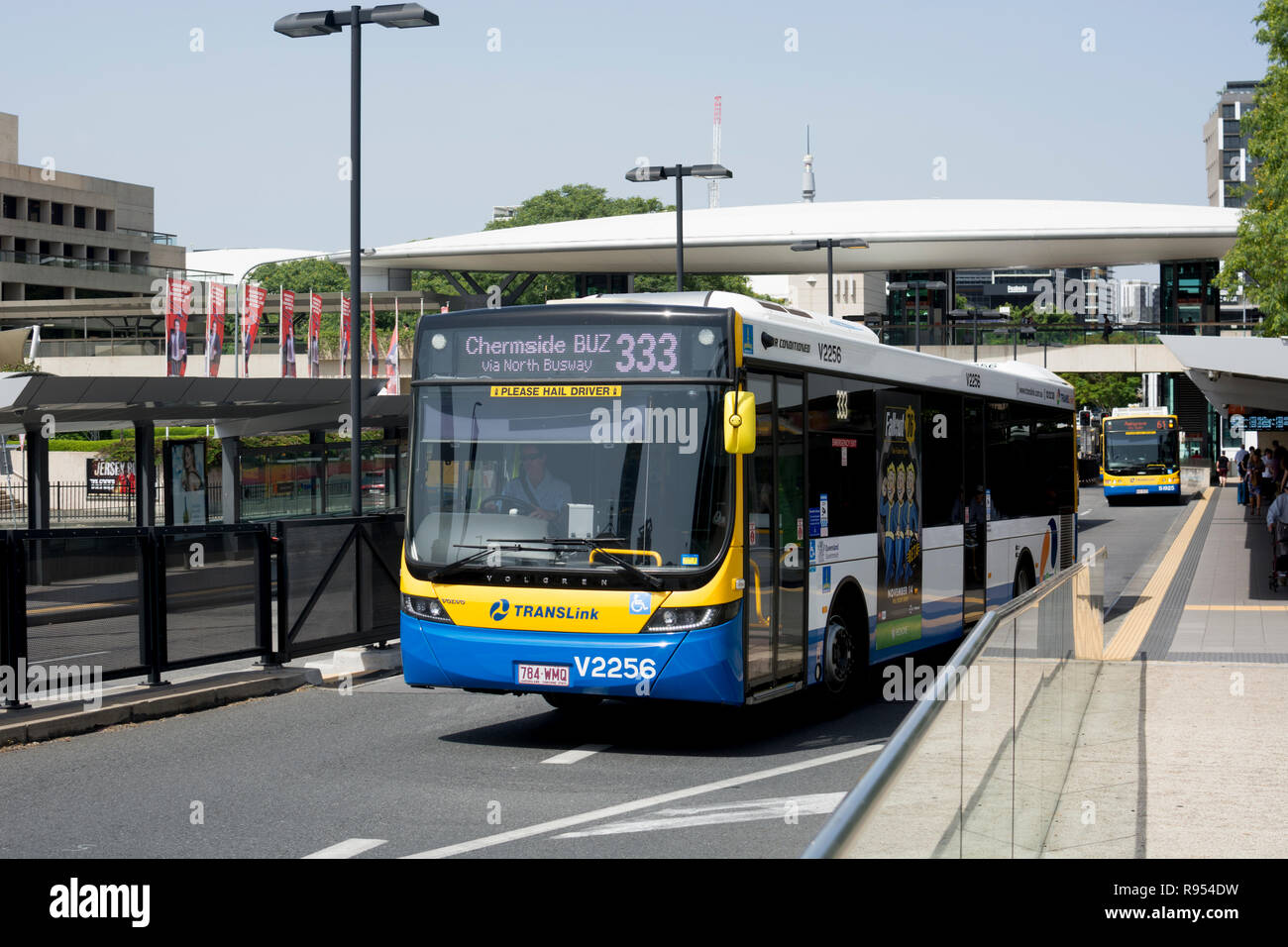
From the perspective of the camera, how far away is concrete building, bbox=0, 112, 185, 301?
9669 cm

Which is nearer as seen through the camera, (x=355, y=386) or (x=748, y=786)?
(x=748, y=786)

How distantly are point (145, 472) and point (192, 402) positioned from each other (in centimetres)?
371

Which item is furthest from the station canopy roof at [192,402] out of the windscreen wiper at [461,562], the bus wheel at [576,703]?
the windscreen wiper at [461,562]

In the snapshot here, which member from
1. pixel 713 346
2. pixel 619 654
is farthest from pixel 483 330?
pixel 619 654

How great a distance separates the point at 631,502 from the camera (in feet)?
32.9

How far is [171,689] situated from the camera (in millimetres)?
12555

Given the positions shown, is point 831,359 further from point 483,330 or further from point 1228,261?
point 1228,261

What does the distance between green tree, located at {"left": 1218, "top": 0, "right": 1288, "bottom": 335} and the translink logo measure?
2464 cm

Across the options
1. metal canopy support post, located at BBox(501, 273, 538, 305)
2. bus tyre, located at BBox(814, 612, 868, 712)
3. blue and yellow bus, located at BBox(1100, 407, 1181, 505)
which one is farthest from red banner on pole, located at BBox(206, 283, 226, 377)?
metal canopy support post, located at BBox(501, 273, 538, 305)

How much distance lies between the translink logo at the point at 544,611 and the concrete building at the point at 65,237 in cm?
9224

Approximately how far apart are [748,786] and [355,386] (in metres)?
9.14

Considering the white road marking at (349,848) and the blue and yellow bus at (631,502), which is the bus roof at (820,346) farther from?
the white road marking at (349,848)

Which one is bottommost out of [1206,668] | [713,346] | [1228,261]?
[1206,668]
